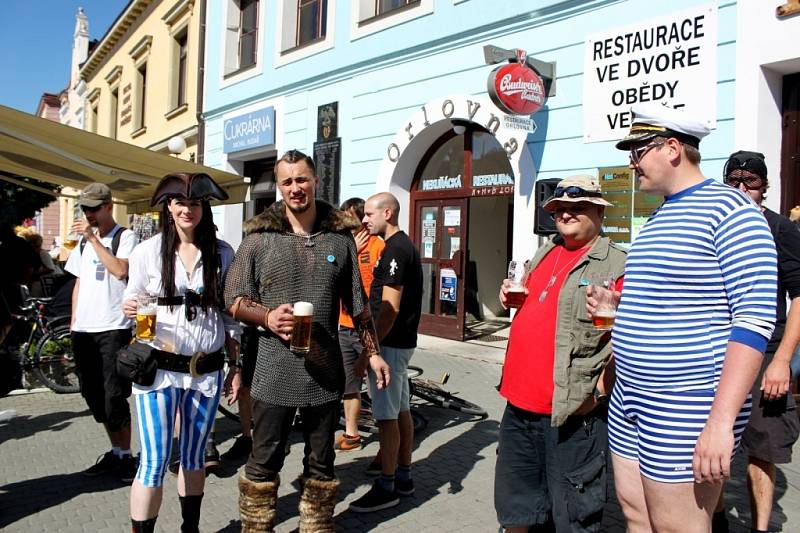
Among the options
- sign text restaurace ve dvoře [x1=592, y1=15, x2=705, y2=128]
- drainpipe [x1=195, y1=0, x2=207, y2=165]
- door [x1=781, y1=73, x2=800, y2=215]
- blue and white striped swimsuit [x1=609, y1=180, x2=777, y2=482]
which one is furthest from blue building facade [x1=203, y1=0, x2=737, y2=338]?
blue and white striped swimsuit [x1=609, y1=180, x2=777, y2=482]

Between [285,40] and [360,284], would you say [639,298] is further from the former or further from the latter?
[285,40]

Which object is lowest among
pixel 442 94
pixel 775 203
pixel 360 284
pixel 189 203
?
pixel 360 284

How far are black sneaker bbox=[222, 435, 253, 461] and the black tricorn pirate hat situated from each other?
2100 millimetres

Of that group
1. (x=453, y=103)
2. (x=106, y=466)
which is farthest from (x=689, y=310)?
(x=453, y=103)

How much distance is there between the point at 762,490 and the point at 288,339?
2.44 metres

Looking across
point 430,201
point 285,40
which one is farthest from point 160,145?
point 430,201

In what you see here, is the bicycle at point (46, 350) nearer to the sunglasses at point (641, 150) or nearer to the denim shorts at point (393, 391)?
the denim shorts at point (393, 391)

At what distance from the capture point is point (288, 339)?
257 centimetres

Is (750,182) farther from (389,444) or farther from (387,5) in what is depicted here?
(387,5)

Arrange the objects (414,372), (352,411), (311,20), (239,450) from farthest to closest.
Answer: (311,20) → (414,372) → (352,411) → (239,450)

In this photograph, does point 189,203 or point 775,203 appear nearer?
point 189,203

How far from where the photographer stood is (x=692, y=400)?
1815 mm

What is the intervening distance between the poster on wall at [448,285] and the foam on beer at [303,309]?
7148 millimetres

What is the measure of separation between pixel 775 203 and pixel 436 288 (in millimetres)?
5083
